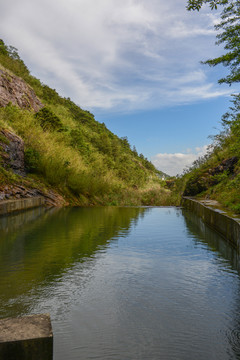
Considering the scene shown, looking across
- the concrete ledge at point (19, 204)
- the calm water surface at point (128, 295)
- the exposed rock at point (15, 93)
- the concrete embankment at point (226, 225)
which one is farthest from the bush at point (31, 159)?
the calm water surface at point (128, 295)

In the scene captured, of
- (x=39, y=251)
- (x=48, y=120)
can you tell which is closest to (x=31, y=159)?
(x=48, y=120)

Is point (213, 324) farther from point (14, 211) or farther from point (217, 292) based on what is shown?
point (14, 211)

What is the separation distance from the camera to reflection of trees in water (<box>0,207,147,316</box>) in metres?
4.33

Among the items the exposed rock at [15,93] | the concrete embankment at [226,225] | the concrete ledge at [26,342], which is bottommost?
the concrete ledge at [26,342]

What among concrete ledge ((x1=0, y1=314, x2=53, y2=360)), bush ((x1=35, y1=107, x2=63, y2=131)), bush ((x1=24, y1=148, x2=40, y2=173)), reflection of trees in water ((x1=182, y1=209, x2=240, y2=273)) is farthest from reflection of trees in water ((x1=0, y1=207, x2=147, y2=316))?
bush ((x1=35, y1=107, x2=63, y2=131))

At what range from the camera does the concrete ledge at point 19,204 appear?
12438 mm

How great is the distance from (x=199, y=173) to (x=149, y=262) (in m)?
16.0

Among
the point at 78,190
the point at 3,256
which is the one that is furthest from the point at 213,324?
the point at 78,190

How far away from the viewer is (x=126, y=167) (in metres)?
46.2

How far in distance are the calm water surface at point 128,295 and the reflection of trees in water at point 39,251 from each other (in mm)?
18

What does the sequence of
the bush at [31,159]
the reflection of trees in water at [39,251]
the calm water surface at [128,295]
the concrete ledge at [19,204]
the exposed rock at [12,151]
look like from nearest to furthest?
the calm water surface at [128,295] < the reflection of trees in water at [39,251] < the concrete ledge at [19,204] < the exposed rock at [12,151] < the bush at [31,159]

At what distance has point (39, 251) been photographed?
663 cm

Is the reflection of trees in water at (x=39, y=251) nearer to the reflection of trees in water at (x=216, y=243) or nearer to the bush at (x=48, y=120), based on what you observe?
the reflection of trees in water at (x=216, y=243)

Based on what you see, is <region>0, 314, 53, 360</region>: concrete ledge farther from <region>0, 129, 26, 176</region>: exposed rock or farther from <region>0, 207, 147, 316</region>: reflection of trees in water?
<region>0, 129, 26, 176</region>: exposed rock
